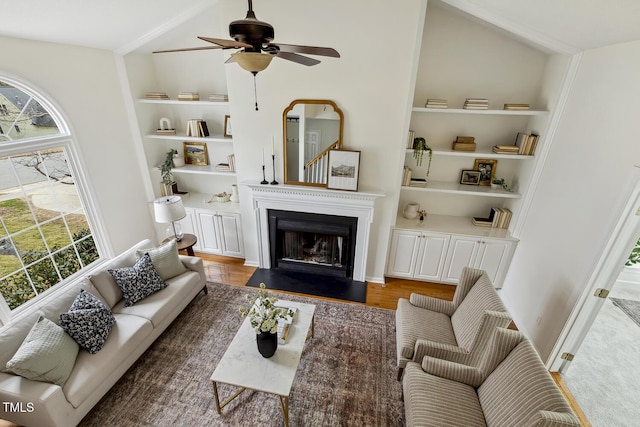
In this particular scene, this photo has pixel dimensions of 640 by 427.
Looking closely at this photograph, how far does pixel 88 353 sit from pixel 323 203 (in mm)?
2694

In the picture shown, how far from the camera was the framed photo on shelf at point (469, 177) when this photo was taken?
3836mm

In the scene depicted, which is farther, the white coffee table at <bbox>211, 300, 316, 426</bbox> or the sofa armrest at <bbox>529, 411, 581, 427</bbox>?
the white coffee table at <bbox>211, 300, 316, 426</bbox>

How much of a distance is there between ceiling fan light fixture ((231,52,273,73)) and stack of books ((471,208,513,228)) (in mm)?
3466

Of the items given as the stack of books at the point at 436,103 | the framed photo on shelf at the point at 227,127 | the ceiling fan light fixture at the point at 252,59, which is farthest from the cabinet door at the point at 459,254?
the framed photo on shelf at the point at 227,127

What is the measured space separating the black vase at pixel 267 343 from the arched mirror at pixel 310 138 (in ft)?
6.39

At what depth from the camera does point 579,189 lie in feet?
8.52

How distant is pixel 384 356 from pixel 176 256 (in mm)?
2546

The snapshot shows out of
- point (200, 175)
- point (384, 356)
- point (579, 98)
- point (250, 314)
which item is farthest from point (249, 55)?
point (200, 175)

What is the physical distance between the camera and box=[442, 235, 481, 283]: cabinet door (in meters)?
3.70

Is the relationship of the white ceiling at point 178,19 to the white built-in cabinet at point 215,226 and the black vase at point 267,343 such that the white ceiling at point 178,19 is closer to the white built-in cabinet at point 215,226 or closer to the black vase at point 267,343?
the white built-in cabinet at point 215,226

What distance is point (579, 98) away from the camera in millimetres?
2746

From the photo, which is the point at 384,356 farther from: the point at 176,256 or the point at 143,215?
the point at 143,215

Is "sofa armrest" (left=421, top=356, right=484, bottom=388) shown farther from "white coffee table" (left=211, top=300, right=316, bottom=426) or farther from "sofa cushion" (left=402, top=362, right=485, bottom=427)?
"white coffee table" (left=211, top=300, right=316, bottom=426)

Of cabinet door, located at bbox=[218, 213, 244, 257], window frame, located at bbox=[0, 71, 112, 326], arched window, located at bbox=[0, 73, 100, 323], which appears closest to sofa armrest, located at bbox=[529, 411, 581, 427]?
cabinet door, located at bbox=[218, 213, 244, 257]
